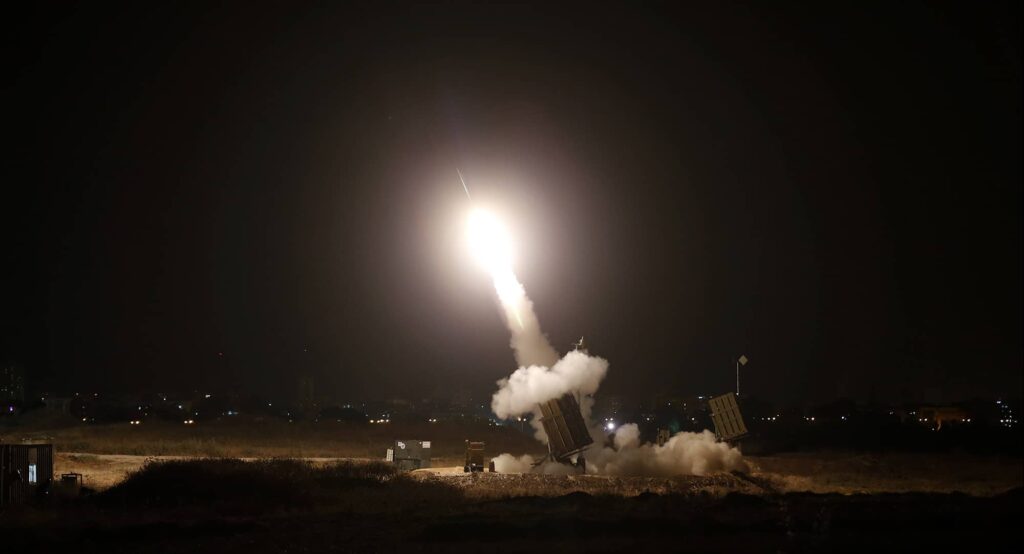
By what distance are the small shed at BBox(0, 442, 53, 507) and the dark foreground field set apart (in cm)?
129

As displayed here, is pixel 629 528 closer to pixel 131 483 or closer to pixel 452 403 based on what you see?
pixel 131 483

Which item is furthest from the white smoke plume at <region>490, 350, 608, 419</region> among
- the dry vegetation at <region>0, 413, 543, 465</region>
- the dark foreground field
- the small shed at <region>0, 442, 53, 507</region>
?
the small shed at <region>0, 442, 53, 507</region>

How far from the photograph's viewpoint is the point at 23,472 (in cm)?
2950

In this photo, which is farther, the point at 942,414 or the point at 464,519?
the point at 942,414

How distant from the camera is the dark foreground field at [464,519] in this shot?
70.8ft

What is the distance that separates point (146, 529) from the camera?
930 inches

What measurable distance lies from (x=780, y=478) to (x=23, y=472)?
25.3 meters

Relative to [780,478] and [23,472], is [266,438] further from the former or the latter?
[780,478]

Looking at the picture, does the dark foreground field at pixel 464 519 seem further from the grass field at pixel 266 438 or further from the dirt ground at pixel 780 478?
the grass field at pixel 266 438

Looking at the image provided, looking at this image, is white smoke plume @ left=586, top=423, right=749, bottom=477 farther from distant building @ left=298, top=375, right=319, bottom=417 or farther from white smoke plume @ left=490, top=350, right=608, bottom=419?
distant building @ left=298, top=375, right=319, bottom=417

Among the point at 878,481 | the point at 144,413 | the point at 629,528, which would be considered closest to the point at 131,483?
the point at 629,528

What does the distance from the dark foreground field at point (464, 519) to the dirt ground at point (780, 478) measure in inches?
26.3

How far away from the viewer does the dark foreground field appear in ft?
70.8

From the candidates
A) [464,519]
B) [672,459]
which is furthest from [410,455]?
[464,519]
